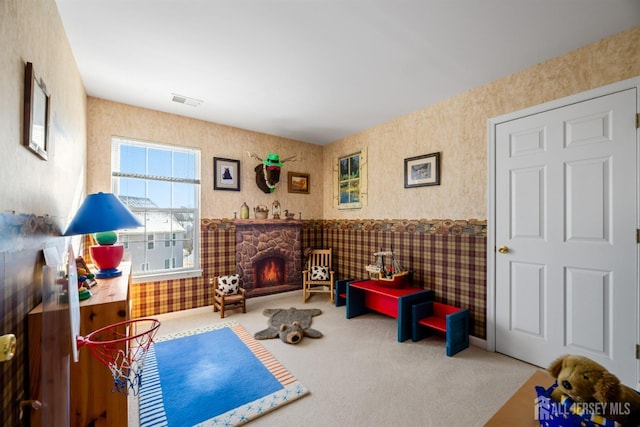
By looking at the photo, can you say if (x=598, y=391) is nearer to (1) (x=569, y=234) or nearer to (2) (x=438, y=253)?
(1) (x=569, y=234)

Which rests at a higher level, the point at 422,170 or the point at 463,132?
the point at 463,132

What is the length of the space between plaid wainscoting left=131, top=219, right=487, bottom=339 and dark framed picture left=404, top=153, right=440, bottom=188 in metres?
0.51

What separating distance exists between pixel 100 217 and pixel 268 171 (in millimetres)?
2712

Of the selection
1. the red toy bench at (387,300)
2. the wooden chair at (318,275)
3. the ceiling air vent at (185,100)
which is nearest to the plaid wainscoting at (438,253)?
the red toy bench at (387,300)

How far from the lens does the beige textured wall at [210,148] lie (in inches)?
124

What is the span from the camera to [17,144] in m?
1.17

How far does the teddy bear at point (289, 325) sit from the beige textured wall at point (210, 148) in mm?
1652

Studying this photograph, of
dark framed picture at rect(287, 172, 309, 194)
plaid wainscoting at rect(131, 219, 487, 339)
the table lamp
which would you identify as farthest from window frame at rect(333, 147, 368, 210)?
the table lamp

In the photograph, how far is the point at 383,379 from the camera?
7.30ft

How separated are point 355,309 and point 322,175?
8.35 ft

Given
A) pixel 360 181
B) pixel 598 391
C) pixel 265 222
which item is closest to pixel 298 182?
pixel 265 222

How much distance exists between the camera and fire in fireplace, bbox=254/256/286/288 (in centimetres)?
429

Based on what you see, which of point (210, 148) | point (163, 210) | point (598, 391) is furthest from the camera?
point (210, 148)

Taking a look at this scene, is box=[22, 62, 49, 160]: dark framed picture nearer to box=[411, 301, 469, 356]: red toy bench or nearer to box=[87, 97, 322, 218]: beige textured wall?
box=[87, 97, 322, 218]: beige textured wall
